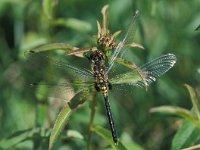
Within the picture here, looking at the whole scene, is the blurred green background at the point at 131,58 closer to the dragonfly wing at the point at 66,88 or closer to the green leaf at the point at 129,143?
the green leaf at the point at 129,143

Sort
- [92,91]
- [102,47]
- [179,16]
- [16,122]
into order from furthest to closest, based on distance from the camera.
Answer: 1. [179,16]
2. [16,122]
3. [92,91]
4. [102,47]

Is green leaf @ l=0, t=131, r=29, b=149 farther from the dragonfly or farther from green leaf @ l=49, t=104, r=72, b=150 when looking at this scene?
green leaf @ l=49, t=104, r=72, b=150

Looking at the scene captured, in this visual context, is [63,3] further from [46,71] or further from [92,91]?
[92,91]

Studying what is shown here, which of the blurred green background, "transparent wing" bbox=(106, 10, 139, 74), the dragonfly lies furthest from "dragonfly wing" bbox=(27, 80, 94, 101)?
the blurred green background

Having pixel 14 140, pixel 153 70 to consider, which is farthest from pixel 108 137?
pixel 14 140

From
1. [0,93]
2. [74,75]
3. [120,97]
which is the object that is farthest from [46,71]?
[120,97]

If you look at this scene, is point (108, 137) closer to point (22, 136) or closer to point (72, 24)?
point (22, 136)
